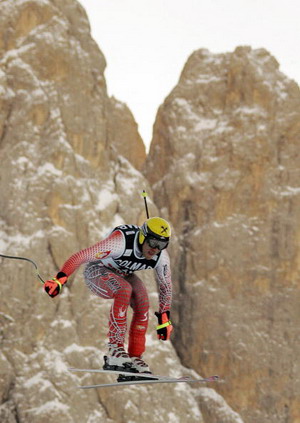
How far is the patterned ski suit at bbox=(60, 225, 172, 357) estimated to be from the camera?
30.0 ft

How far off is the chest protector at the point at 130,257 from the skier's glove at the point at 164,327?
2.39ft

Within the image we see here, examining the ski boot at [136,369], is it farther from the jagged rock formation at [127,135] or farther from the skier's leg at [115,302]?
the jagged rock formation at [127,135]

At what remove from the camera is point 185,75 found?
4322 centimetres

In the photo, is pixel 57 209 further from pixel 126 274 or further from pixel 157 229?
pixel 157 229

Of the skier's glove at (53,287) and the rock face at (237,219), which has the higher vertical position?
the rock face at (237,219)

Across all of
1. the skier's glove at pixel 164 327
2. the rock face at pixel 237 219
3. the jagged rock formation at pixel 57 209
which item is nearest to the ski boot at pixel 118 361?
the skier's glove at pixel 164 327

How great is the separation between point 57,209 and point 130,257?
24550 millimetres

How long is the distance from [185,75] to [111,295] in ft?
115

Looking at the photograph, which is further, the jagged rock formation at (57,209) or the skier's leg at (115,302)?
the jagged rock formation at (57,209)

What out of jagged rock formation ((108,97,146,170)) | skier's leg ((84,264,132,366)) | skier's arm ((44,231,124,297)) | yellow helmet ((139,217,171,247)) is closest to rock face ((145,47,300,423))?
jagged rock formation ((108,97,146,170))

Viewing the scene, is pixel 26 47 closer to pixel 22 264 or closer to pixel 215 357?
pixel 22 264

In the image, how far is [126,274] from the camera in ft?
32.2

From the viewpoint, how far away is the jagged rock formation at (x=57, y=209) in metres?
30.4

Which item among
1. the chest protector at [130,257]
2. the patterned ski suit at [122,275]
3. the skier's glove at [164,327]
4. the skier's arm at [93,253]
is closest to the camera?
the skier's arm at [93,253]
